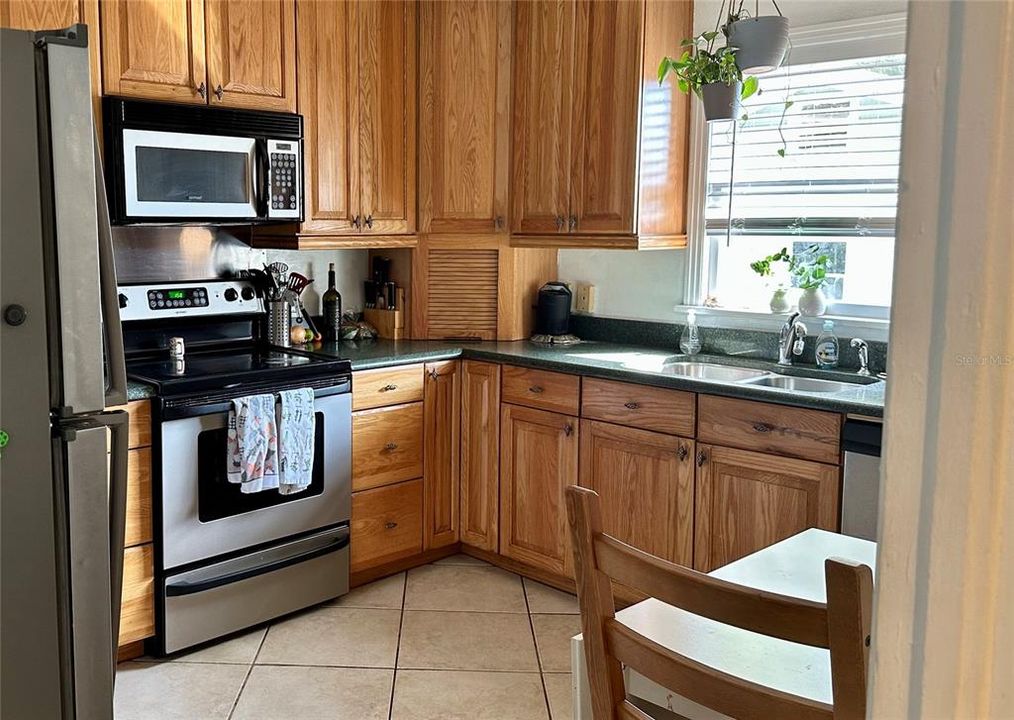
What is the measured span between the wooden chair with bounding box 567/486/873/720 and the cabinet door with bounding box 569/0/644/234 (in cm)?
251

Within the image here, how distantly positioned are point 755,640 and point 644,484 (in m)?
1.88

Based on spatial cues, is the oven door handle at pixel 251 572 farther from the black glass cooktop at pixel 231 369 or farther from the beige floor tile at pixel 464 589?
the black glass cooktop at pixel 231 369

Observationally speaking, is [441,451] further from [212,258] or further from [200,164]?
[200,164]

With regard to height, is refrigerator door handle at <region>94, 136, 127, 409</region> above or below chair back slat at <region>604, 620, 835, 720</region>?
above

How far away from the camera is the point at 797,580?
5.69 ft

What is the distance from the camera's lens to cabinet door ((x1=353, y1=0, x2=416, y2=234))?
380 cm

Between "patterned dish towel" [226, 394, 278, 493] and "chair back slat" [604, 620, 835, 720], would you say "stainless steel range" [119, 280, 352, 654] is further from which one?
"chair back slat" [604, 620, 835, 720]

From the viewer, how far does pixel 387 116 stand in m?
3.89

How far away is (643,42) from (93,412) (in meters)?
2.44

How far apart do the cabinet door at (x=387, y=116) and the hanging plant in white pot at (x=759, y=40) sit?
151 cm

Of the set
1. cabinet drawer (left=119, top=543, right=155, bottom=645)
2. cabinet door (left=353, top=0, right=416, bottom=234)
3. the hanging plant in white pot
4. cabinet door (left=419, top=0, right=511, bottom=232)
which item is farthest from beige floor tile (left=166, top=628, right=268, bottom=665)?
the hanging plant in white pot

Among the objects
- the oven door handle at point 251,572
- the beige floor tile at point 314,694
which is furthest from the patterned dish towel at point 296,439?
the beige floor tile at point 314,694

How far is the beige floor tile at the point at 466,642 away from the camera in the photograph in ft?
10.2

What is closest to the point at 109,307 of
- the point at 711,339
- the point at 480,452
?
the point at 480,452
